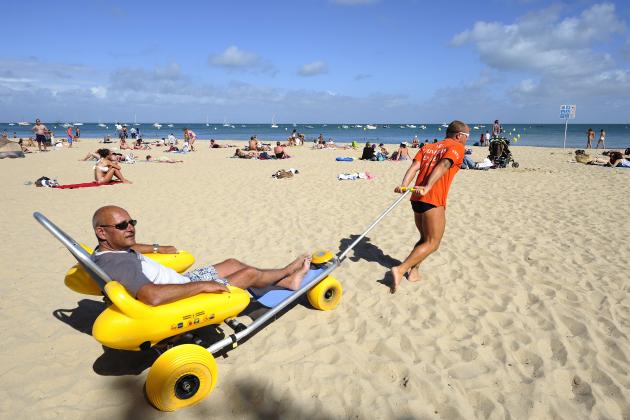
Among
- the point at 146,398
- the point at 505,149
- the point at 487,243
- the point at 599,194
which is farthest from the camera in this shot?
the point at 505,149

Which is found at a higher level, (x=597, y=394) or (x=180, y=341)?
(x=180, y=341)

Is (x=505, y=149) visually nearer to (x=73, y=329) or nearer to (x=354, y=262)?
(x=354, y=262)

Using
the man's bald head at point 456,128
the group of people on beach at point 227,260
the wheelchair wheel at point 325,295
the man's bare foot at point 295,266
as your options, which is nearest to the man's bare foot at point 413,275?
the group of people on beach at point 227,260

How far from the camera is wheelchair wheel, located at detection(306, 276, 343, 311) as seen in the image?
12.2 feet

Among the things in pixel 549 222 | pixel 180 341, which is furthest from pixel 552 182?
pixel 180 341

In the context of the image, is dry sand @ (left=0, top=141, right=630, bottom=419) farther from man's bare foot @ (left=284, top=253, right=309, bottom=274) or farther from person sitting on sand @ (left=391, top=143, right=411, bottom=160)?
person sitting on sand @ (left=391, top=143, right=411, bottom=160)

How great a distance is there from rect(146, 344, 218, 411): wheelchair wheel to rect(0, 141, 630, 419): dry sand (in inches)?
3.7

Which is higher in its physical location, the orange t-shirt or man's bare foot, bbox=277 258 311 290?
the orange t-shirt

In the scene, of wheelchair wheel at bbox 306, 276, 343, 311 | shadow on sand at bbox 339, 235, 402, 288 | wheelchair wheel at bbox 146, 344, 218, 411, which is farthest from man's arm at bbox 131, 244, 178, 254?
shadow on sand at bbox 339, 235, 402, 288

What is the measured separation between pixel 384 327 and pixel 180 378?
5.96 feet

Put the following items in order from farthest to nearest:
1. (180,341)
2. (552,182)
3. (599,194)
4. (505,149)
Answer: (505,149), (552,182), (599,194), (180,341)

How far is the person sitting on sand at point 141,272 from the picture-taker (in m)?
2.55

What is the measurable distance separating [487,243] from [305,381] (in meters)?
4.05

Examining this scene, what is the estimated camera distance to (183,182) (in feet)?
38.5
